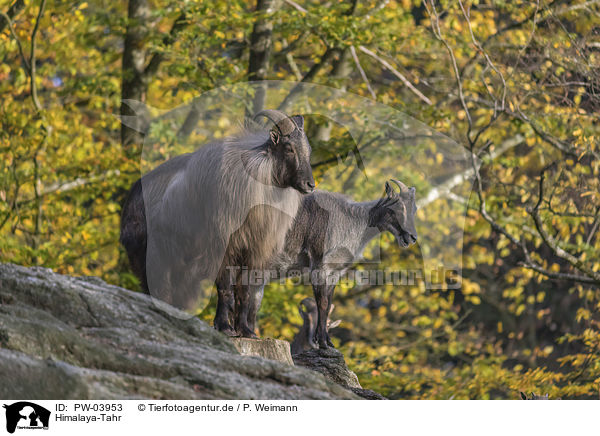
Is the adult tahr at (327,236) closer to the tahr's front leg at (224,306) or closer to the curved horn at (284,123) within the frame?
the tahr's front leg at (224,306)

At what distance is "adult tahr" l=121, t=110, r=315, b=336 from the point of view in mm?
6859

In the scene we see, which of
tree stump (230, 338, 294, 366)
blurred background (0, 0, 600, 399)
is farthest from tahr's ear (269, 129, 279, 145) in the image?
blurred background (0, 0, 600, 399)

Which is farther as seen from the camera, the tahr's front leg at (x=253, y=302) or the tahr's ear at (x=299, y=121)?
the tahr's front leg at (x=253, y=302)

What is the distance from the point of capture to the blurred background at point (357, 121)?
37.7 feet

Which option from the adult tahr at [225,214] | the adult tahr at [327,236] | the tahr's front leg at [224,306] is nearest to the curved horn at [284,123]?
the adult tahr at [225,214]

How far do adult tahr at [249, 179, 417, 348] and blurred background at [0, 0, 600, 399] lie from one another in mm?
2096

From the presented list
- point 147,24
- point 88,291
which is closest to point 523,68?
point 147,24

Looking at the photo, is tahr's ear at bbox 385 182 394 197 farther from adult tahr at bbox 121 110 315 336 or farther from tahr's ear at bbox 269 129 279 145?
tahr's ear at bbox 269 129 279 145

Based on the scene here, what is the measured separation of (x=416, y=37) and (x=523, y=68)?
7.62 ft

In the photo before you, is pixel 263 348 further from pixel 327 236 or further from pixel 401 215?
pixel 401 215

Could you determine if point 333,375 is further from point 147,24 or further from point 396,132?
point 147,24
